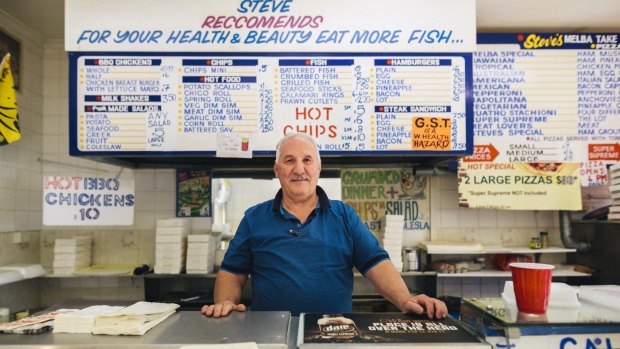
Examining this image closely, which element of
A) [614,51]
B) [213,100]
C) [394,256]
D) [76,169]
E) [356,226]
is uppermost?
[614,51]

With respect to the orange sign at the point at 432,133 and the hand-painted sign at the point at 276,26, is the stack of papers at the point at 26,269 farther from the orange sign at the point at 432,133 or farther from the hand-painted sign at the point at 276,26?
the orange sign at the point at 432,133

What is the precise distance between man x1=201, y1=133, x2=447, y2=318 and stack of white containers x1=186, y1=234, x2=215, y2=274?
139cm

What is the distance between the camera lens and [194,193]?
4039 millimetres

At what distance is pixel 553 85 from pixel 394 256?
191 centimetres

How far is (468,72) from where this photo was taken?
2939mm

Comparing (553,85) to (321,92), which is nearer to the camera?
(321,92)

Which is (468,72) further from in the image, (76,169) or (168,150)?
(76,169)

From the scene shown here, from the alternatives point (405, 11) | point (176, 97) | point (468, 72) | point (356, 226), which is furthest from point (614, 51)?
point (176, 97)

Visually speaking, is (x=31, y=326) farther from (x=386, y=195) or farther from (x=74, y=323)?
(x=386, y=195)

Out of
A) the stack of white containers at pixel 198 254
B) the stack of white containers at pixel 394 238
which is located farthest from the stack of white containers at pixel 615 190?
the stack of white containers at pixel 198 254

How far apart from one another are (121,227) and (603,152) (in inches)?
165

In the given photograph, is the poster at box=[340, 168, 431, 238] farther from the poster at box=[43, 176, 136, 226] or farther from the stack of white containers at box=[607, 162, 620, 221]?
the poster at box=[43, 176, 136, 226]

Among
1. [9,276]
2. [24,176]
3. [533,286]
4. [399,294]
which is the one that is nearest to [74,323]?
[399,294]

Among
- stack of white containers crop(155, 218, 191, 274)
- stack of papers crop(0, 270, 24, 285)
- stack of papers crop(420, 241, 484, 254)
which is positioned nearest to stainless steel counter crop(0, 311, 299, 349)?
stack of white containers crop(155, 218, 191, 274)
